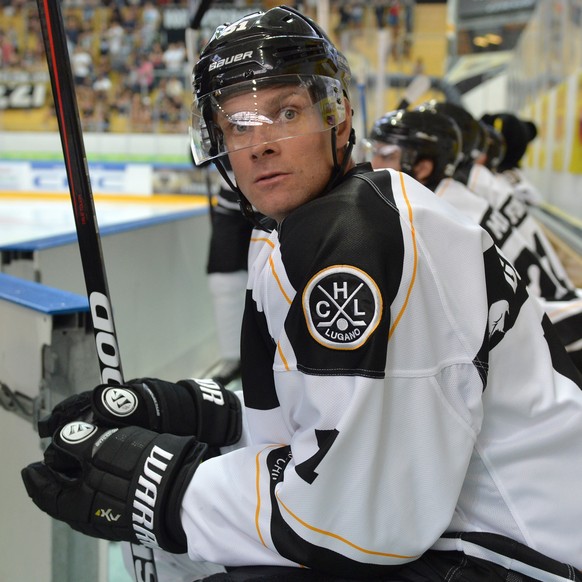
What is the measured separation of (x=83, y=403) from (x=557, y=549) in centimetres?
68

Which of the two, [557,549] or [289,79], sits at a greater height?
[289,79]

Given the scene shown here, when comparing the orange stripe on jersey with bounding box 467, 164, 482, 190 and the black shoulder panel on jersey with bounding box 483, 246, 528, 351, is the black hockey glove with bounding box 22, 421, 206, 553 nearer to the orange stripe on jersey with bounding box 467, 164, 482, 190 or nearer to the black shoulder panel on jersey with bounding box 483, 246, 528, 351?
the black shoulder panel on jersey with bounding box 483, 246, 528, 351

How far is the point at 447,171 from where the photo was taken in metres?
2.45

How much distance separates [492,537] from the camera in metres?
0.92

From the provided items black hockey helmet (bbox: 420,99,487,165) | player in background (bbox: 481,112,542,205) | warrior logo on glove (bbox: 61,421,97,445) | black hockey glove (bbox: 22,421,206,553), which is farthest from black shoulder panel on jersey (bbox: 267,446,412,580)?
player in background (bbox: 481,112,542,205)

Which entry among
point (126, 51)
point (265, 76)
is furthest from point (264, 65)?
point (126, 51)

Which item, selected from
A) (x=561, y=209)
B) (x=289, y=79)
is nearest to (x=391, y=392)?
(x=289, y=79)

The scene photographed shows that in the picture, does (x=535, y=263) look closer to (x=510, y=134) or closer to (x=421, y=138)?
(x=421, y=138)

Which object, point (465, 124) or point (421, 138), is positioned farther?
point (465, 124)

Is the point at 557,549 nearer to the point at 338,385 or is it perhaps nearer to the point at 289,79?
the point at 338,385

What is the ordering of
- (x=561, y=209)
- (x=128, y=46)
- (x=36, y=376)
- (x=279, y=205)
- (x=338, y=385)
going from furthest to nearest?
(x=128, y=46)
(x=561, y=209)
(x=36, y=376)
(x=279, y=205)
(x=338, y=385)

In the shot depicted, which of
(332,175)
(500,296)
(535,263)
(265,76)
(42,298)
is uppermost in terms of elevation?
(265,76)

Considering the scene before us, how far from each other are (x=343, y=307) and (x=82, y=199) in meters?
0.49

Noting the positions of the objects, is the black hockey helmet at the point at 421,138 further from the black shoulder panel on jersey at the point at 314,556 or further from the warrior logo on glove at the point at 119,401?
the black shoulder panel on jersey at the point at 314,556
